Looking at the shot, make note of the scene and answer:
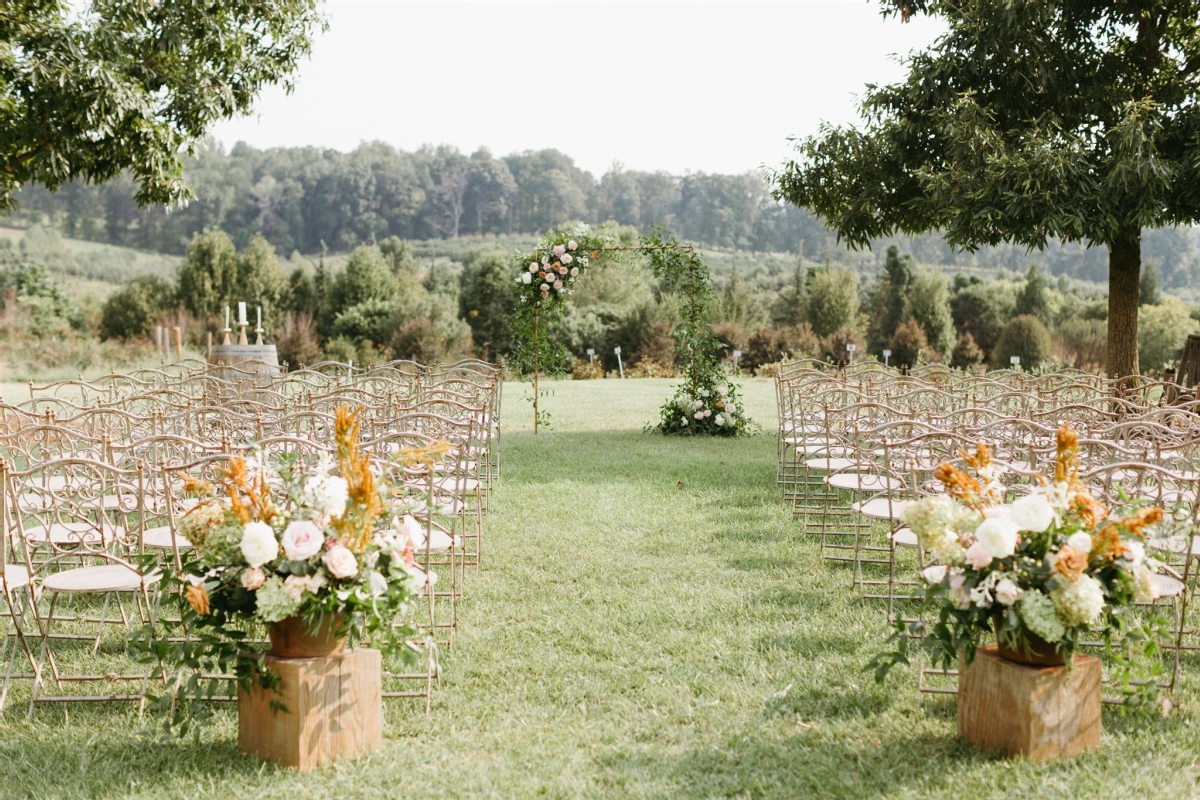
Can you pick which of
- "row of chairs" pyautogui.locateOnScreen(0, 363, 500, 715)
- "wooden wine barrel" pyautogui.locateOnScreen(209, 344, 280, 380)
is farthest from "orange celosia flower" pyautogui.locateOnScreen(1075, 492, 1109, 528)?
"wooden wine barrel" pyautogui.locateOnScreen(209, 344, 280, 380)

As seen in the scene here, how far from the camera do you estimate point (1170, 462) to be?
16.6ft

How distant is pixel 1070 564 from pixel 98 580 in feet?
11.4

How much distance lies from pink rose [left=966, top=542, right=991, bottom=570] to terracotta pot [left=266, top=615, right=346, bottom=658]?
79.4 inches

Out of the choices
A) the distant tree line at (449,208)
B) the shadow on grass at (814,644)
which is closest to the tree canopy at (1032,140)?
the shadow on grass at (814,644)

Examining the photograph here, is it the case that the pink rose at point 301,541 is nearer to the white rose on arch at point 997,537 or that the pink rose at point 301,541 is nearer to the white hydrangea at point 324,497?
the white hydrangea at point 324,497

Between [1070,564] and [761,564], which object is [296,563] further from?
[761,564]

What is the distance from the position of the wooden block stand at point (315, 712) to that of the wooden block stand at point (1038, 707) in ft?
6.66

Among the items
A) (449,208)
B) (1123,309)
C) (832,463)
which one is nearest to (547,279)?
(832,463)

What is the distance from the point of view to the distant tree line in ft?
172

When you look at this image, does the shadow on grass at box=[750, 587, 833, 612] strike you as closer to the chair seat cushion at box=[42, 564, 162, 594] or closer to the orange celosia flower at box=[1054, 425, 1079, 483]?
the orange celosia flower at box=[1054, 425, 1079, 483]

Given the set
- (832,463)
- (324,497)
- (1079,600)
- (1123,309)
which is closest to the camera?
(1079,600)

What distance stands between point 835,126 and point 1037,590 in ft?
36.7

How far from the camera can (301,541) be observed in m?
3.02

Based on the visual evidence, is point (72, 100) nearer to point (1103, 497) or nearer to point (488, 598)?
point (488, 598)
